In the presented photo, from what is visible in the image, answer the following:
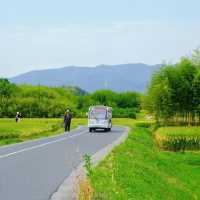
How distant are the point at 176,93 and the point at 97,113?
2807 cm

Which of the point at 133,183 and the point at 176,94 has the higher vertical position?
the point at 176,94

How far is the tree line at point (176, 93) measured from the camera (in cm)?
8581

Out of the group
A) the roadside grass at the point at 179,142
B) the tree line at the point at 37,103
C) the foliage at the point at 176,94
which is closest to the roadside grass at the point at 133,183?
the roadside grass at the point at 179,142

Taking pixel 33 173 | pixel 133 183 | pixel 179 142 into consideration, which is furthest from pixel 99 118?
pixel 133 183

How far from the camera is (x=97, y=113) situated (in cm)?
6097

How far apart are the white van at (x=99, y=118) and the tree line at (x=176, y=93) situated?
82.1 ft

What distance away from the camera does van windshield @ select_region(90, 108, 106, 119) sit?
60.2 m

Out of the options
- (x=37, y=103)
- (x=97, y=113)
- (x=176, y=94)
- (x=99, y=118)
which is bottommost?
(x=99, y=118)

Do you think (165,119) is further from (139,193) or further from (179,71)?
(139,193)

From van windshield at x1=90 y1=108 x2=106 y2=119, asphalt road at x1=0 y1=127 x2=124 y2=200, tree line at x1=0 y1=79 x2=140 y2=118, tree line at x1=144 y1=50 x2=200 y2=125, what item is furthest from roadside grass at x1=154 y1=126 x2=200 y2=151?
tree line at x1=0 y1=79 x2=140 y2=118

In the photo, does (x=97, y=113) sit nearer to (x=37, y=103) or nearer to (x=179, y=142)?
(x=179, y=142)

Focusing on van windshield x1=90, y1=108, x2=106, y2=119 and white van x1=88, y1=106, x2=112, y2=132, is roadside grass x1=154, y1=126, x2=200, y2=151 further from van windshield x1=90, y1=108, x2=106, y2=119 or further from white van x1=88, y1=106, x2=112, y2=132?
van windshield x1=90, y1=108, x2=106, y2=119

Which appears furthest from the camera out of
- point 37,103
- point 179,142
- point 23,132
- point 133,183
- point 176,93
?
point 37,103

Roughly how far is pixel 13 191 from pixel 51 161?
885 cm
